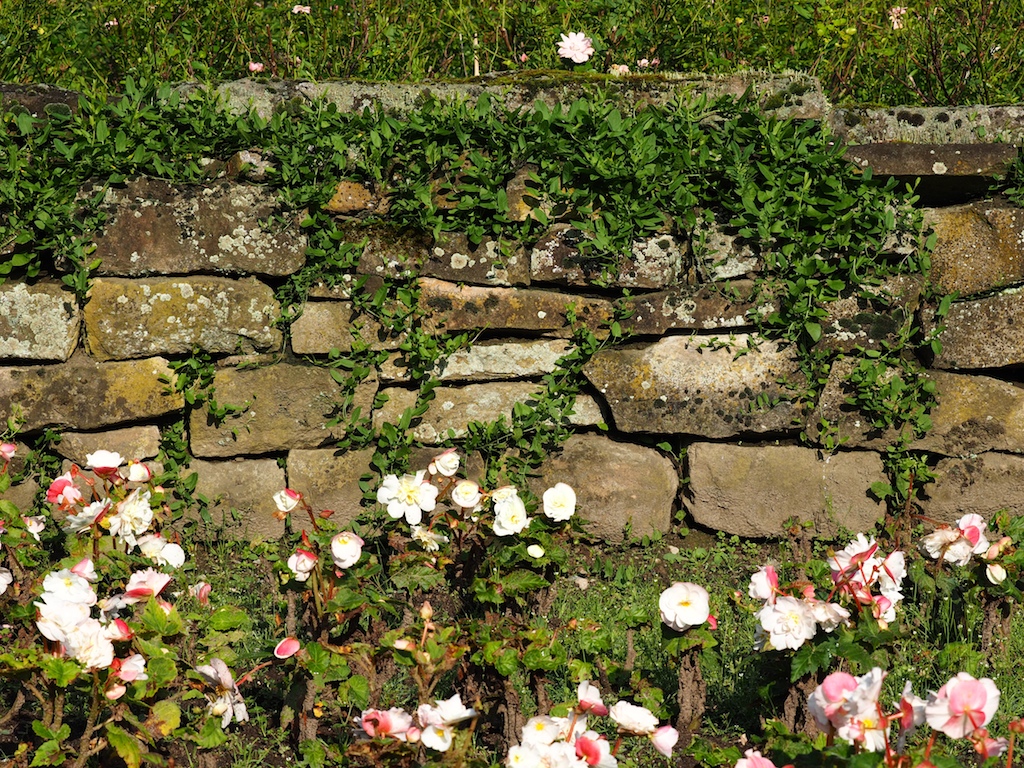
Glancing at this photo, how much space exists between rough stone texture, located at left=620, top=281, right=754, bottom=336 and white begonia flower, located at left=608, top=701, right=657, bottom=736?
161cm

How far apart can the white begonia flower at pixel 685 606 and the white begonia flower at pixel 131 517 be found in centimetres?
125

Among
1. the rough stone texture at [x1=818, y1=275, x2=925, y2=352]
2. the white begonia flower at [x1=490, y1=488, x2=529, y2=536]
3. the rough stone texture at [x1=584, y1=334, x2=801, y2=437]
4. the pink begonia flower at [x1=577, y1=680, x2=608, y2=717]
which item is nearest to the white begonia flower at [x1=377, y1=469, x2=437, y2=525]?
the white begonia flower at [x1=490, y1=488, x2=529, y2=536]

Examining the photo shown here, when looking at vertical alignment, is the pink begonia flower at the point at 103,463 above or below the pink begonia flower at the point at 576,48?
below

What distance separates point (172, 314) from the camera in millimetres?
3105

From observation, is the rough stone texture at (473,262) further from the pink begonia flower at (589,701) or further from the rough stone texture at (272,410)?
the pink begonia flower at (589,701)

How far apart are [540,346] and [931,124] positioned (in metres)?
1.46

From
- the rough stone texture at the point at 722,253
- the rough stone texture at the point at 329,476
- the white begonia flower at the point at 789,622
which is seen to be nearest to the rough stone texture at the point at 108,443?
the rough stone texture at the point at 329,476

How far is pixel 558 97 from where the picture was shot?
323 cm

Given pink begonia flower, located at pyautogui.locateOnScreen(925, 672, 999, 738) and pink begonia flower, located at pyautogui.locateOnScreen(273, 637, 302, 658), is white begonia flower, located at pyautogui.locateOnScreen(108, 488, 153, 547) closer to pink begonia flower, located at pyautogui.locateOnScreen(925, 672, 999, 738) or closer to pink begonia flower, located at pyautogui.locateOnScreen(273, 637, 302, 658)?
pink begonia flower, located at pyautogui.locateOnScreen(273, 637, 302, 658)

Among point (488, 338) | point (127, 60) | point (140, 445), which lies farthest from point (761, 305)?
point (127, 60)

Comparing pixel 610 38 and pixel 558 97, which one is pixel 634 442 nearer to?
pixel 558 97

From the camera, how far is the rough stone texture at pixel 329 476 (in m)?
3.26

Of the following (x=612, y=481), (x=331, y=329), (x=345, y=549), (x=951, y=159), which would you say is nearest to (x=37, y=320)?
(x=331, y=329)

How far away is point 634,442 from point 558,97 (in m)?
1.15
